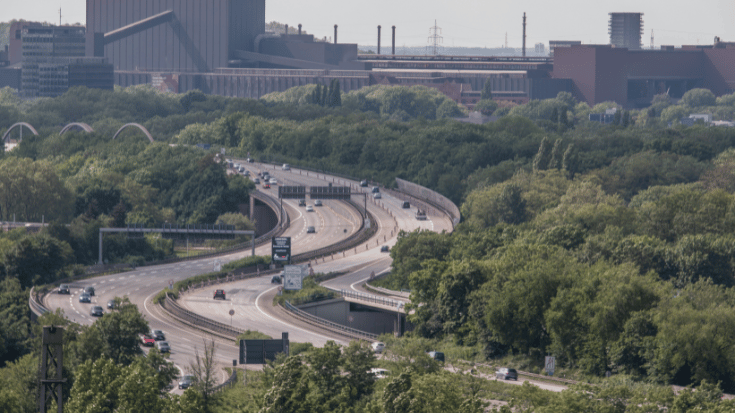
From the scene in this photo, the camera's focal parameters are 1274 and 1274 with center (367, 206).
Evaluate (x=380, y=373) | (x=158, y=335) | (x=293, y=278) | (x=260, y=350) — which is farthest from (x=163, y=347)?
(x=293, y=278)

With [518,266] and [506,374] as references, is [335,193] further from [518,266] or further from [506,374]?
[506,374]

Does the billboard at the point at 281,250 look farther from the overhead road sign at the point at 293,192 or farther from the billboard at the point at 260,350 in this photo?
the billboard at the point at 260,350

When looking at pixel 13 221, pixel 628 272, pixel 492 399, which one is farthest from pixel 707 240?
pixel 13 221

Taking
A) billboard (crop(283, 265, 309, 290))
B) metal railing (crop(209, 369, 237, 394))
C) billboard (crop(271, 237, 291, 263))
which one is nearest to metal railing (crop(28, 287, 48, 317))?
billboard (crop(283, 265, 309, 290))

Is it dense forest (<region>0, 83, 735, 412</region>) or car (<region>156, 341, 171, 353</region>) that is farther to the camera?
car (<region>156, 341, 171, 353</region>)

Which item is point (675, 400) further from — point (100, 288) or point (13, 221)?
point (13, 221)

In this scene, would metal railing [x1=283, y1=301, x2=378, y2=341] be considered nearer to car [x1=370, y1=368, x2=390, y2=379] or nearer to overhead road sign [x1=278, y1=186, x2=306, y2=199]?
car [x1=370, y1=368, x2=390, y2=379]
